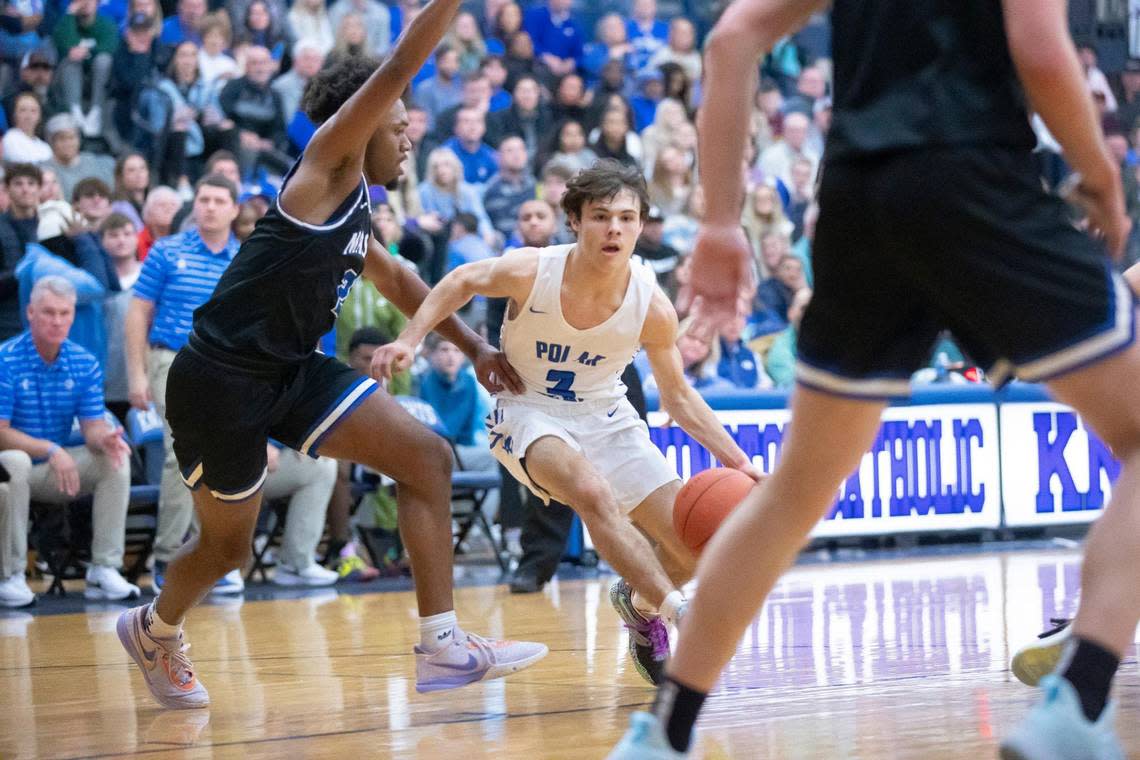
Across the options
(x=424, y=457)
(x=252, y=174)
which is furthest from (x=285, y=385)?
(x=252, y=174)

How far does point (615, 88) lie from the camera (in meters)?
15.3

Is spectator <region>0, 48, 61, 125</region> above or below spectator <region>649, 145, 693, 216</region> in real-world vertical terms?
above

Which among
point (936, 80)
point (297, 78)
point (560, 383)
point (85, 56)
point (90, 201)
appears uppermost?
point (936, 80)

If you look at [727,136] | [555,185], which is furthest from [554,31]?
[727,136]

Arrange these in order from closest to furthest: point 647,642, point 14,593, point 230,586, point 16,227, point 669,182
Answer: point 647,642 → point 14,593 → point 230,586 → point 16,227 → point 669,182

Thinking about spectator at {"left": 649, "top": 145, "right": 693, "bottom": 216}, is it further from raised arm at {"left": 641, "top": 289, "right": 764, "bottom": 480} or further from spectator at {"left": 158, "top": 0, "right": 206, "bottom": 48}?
raised arm at {"left": 641, "top": 289, "right": 764, "bottom": 480}

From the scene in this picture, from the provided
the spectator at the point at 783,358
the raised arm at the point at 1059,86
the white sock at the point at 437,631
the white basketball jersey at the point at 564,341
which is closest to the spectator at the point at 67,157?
the spectator at the point at 783,358

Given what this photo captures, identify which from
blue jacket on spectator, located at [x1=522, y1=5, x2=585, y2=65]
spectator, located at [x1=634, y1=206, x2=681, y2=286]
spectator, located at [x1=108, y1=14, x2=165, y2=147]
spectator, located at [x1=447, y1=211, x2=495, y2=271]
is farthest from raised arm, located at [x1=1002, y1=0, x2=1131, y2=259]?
blue jacket on spectator, located at [x1=522, y1=5, x2=585, y2=65]

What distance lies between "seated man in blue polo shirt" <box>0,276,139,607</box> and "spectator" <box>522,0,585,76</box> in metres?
7.72

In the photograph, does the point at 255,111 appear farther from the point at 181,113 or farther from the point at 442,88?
the point at 442,88

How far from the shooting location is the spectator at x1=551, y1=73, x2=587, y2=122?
49.4 ft

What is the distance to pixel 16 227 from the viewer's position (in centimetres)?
1055

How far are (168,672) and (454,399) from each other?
6.17 m

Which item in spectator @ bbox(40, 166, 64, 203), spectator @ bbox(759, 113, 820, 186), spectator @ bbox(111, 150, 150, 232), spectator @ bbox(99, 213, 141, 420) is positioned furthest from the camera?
spectator @ bbox(759, 113, 820, 186)
